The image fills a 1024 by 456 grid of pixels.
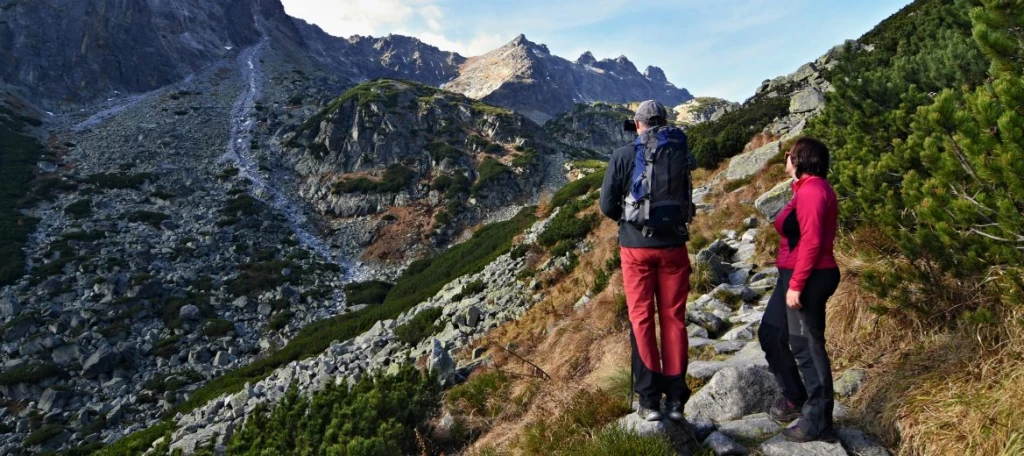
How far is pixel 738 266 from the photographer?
28.6 ft

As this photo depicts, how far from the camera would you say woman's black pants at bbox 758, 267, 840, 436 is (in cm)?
345

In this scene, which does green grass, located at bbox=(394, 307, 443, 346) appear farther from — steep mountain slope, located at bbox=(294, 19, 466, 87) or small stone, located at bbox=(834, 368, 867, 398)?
steep mountain slope, located at bbox=(294, 19, 466, 87)

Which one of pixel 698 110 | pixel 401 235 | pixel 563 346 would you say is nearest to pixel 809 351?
pixel 563 346

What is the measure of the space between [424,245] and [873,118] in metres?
32.2

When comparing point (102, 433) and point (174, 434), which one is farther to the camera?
point (102, 433)

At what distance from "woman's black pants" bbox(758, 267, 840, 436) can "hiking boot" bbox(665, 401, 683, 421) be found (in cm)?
81

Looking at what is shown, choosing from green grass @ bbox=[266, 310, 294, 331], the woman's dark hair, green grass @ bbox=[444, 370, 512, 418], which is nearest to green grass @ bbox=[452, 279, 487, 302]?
green grass @ bbox=[444, 370, 512, 418]

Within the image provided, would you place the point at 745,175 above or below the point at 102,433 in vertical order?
above

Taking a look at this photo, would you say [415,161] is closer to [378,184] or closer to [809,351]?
[378,184]

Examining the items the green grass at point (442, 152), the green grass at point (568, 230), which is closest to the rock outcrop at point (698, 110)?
the green grass at point (442, 152)

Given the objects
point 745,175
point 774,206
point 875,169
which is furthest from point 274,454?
point 745,175

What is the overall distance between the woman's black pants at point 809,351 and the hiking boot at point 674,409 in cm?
81

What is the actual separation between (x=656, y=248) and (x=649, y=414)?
1.25m

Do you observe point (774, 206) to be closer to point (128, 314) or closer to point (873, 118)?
point (873, 118)
